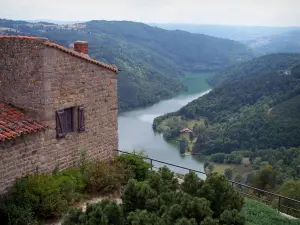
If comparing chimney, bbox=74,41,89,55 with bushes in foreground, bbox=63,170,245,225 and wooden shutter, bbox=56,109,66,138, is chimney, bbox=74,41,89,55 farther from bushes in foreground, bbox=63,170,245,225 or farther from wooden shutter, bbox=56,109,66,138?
bushes in foreground, bbox=63,170,245,225

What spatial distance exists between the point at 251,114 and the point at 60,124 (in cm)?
8674

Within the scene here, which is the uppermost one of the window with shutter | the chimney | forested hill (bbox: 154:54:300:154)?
the chimney

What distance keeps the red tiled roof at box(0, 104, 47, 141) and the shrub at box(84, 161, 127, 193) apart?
2048mm

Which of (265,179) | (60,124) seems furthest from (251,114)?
(60,124)

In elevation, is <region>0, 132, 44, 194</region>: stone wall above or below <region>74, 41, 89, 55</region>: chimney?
below

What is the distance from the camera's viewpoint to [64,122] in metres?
11.4

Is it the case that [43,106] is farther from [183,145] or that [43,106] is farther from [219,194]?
[183,145]

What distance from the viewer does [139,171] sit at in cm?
1303

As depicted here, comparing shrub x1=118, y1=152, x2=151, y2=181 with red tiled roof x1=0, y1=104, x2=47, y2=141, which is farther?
shrub x1=118, y1=152, x2=151, y2=181

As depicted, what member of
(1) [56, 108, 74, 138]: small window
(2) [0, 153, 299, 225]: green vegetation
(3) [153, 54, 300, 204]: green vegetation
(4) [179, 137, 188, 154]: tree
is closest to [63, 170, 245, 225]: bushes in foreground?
(2) [0, 153, 299, 225]: green vegetation

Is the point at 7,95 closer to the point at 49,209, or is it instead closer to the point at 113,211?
the point at 49,209

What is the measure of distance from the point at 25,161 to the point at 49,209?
1457mm

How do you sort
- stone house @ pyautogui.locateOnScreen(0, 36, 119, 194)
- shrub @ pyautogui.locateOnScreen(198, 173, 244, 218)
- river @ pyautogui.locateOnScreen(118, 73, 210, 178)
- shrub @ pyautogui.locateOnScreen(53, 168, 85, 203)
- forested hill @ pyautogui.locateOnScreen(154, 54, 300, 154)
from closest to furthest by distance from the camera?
shrub @ pyautogui.locateOnScreen(198, 173, 244, 218), stone house @ pyautogui.locateOnScreen(0, 36, 119, 194), shrub @ pyautogui.locateOnScreen(53, 168, 85, 203), river @ pyautogui.locateOnScreen(118, 73, 210, 178), forested hill @ pyautogui.locateOnScreen(154, 54, 300, 154)

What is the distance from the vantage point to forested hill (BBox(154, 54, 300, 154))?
3098 inches
